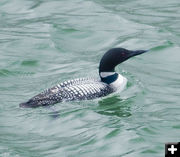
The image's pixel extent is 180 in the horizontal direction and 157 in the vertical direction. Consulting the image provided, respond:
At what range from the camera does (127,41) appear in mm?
14516

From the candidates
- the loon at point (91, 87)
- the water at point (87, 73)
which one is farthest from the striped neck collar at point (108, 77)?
the water at point (87, 73)

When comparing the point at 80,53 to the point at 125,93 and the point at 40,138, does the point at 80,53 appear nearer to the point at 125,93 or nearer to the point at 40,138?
the point at 125,93

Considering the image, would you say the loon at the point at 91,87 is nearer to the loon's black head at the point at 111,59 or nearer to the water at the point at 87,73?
the loon's black head at the point at 111,59

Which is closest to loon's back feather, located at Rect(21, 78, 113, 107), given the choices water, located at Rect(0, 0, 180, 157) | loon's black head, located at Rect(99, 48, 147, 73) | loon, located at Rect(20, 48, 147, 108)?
loon, located at Rect(20, 48, 147, 108)

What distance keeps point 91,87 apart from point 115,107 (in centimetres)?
42

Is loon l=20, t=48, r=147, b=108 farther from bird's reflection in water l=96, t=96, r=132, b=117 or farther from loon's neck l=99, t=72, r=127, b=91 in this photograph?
bird's reflection in water l=96, t=96, r=132, b=117

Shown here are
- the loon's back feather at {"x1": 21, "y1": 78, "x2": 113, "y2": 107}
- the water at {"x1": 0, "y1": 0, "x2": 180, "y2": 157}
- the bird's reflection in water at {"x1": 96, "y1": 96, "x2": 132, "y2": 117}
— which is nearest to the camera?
the water at {"x1": 0, "y1": 0, "x2": 180, "y2": 157}

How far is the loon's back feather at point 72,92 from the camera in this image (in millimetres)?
11180

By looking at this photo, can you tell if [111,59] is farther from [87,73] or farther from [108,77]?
[87,73]

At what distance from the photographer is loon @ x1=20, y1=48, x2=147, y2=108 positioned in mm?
11234

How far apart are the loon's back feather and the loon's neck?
67 mm

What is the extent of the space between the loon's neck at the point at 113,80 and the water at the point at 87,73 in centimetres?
12

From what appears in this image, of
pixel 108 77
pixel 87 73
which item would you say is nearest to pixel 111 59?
pixel 108 77

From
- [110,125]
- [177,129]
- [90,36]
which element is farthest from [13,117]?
[90,36]
